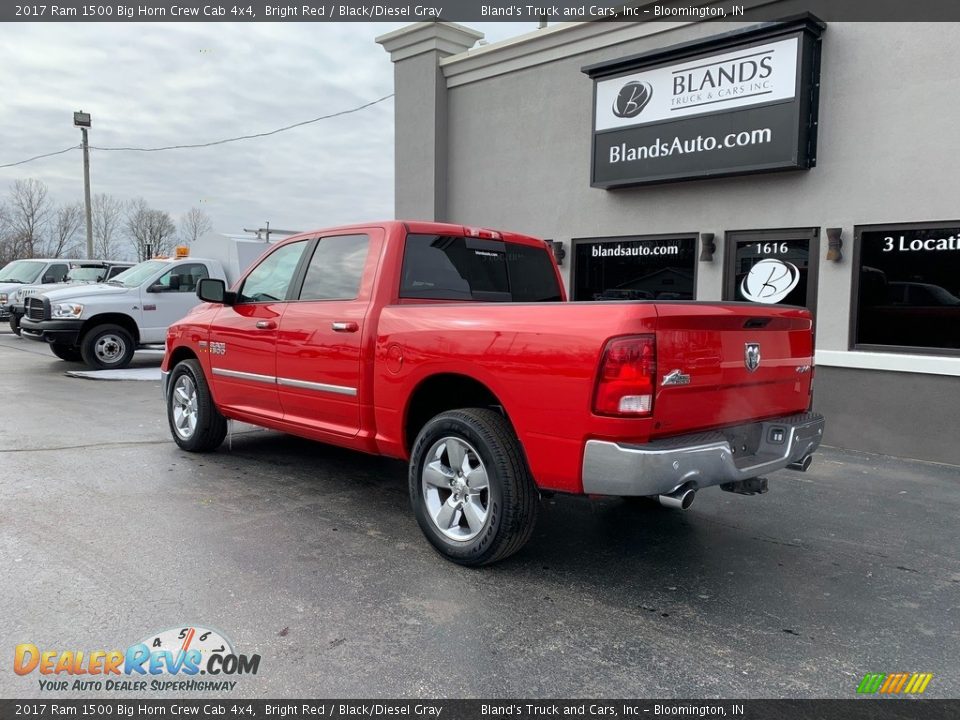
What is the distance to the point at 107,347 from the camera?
12.9m

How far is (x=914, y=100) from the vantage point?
7.05 meters

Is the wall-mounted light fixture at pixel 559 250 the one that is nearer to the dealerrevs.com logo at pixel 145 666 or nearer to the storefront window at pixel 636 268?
the storefront window at pixel 636 268

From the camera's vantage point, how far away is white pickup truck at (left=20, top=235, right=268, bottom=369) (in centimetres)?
1237

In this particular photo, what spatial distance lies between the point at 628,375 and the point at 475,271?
2.17m

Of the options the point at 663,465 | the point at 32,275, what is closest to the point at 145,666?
the point at 663,465

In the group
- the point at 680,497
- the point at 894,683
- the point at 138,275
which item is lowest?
the point at 894,683

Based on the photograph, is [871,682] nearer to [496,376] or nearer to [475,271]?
[496,376]

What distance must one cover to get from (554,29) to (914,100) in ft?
14.6

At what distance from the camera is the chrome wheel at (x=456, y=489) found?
4.08 meters

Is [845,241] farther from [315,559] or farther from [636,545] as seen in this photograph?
[315,559]

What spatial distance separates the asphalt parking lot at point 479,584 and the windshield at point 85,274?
12562 mm

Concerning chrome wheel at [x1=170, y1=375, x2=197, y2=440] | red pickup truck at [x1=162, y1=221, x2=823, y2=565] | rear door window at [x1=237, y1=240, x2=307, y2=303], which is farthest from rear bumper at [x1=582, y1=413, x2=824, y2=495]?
chrome wheel at [x1=170, y1=375, x2=197, y2=440]

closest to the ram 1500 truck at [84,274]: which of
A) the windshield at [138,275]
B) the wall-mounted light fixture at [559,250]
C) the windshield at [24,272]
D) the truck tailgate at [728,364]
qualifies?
the windshield at [24,272]

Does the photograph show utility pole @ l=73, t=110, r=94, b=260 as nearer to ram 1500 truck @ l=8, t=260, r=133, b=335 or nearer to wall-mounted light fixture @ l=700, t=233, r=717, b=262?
ram 1500 truck @ l=8, t=260, r=133, b=335
